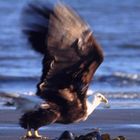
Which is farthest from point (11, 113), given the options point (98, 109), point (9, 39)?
point (9, 39)

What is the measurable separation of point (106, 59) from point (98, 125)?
29.4ft

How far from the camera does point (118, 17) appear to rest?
36.1 metres

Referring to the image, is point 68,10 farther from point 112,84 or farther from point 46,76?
point 112,84

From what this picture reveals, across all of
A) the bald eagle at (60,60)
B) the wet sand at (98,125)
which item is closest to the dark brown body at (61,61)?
the bald eagle at (60,60)

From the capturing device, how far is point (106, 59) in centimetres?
1973

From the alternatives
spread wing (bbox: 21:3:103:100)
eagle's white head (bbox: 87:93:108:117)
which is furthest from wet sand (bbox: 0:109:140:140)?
spread wing (bbox: 21:3:103:100)

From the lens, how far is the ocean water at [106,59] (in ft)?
48.4

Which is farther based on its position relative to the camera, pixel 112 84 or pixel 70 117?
pixel 112 84

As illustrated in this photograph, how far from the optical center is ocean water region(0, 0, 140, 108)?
14.8m

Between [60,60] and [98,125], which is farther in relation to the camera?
[98,125]

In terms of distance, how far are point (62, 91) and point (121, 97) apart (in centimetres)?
411

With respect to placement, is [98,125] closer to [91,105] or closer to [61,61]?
[91,105]

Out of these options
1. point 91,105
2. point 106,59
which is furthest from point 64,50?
point 106,59

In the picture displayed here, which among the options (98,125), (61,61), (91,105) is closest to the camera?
(61,61)
